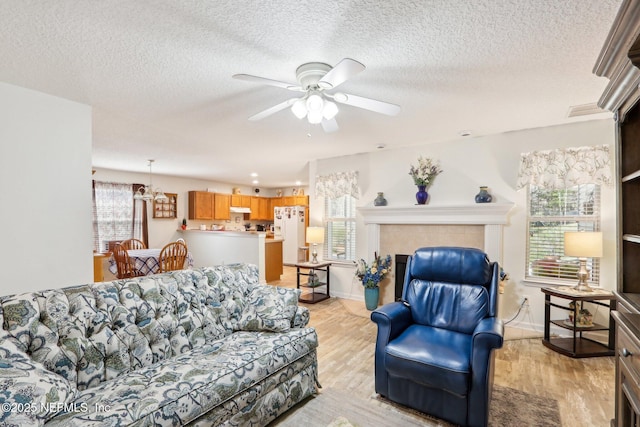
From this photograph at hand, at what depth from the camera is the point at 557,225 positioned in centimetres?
353

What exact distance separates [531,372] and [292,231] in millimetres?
6293

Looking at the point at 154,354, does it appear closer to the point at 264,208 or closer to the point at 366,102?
the point at 366,102

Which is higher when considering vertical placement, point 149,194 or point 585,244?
point 149,194

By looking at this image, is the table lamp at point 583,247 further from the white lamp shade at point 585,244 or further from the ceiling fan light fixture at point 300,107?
the ceiling fan light fixture at point 300,107

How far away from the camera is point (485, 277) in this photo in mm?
2354

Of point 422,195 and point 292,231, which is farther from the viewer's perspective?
point 292,231

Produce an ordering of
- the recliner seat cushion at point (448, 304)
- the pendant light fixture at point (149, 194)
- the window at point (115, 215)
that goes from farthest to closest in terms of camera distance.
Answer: the window at point (115, 215) → the pendant light fixture at point (149, 194) → the recliner seat cushion at point (448, 304)

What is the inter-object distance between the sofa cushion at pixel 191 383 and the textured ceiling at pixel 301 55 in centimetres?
189

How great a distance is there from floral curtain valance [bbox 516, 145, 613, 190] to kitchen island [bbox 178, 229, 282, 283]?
4.04 meters

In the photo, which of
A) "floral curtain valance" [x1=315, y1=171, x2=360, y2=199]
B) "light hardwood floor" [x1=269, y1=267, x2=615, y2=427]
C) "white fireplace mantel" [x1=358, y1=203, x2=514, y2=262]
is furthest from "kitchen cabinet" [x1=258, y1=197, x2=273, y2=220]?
"light hardwood floor" [x1=269, y1=267, x2=615, y2=427]

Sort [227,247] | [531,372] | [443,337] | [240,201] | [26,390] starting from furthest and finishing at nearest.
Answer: [240,201], [227,247], [531,372], [443,337], [26,390]

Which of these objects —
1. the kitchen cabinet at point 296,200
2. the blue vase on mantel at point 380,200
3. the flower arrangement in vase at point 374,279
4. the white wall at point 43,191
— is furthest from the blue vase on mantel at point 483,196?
the kitchen cabinet at point 296,200

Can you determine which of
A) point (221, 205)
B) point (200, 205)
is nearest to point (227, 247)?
point (200, 205)

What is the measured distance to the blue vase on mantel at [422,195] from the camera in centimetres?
423
